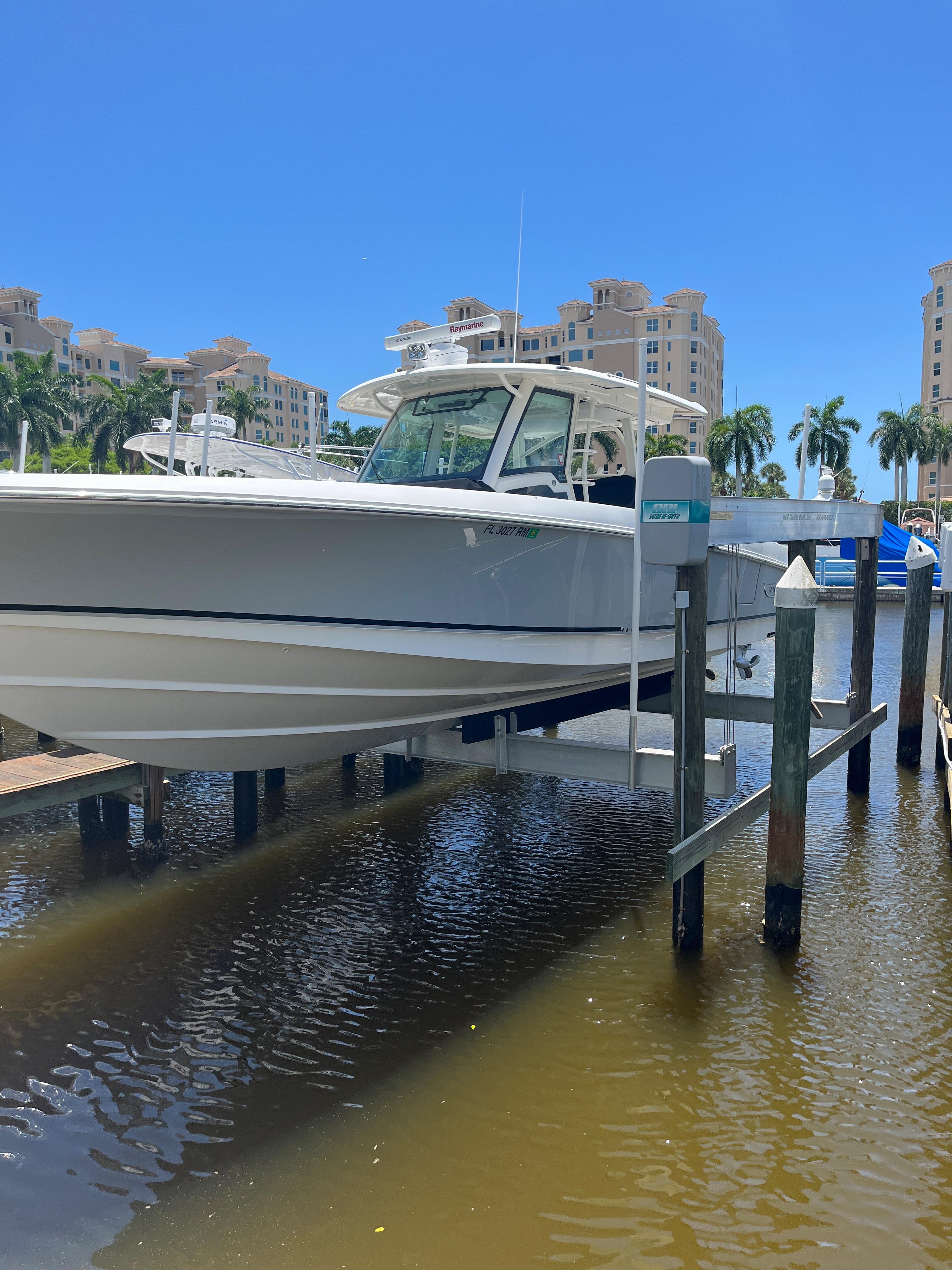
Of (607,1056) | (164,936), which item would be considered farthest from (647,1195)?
(164,936)

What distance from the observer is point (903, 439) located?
5750 centimetres

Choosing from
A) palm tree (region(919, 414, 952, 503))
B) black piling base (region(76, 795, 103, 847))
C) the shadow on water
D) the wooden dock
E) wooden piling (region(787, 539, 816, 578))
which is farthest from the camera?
palm tree (region(919, 414, 952, 503))

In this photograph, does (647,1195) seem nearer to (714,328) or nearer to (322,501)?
(322,501)

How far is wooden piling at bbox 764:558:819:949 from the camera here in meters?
5.28

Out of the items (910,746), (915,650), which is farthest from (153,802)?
(910,746)

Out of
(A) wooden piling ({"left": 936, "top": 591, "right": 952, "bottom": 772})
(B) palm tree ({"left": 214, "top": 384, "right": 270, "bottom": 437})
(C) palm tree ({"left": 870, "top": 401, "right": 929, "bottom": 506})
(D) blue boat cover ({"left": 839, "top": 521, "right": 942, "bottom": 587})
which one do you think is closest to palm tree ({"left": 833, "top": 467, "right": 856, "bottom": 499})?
(C) palm tree ({"left": 870, "top": 401, "right": 929, "bottom": 506})

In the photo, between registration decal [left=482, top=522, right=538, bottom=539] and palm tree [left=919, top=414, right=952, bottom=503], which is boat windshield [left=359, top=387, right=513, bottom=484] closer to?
registration decal [left=482, top=522, right=538, bottom=539]

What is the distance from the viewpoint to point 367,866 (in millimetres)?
7199

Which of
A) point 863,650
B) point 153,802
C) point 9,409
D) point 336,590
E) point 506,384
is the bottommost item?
point 153,802

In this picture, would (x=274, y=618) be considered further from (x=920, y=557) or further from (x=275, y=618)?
(x=920, y=557)

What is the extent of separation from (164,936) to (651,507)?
13.5ft

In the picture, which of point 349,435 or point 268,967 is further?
point 349,435

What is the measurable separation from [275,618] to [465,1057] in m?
2.42

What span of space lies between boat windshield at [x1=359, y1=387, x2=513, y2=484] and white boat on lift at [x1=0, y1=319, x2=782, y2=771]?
0.01 m
